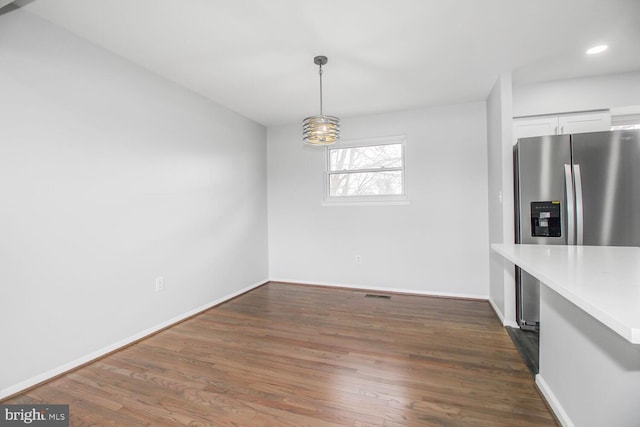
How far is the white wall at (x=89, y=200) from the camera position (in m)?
1.88

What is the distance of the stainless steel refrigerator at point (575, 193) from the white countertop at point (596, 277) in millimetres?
1054

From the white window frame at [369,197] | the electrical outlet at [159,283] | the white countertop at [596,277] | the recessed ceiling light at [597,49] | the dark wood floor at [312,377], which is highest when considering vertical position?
the recessed ceiling light at [597,49]

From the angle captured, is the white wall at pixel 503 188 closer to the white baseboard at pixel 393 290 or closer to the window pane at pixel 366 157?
the white baseboard at pixel 393 290

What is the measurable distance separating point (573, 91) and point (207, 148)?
4053mm

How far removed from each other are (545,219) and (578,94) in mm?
1496

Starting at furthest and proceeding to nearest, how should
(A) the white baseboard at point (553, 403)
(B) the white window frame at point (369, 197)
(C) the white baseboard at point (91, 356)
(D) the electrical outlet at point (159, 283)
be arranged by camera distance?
(B) the white window frame at point (369, 197)
(D) the electrical outlet at point (159, 283)
(C) the white baseboard at point (91, 356)
(A) the white baseboard at point (553, 403)

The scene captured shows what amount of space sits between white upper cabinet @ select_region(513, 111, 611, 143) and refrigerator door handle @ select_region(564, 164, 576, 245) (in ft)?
2.39

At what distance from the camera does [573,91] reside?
3.05 meters

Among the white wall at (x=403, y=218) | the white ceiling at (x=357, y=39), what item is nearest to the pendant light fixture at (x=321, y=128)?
the white ceiling at (x=357, y=39)

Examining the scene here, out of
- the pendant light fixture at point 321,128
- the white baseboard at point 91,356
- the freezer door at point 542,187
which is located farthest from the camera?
the freezer door at point 542,187

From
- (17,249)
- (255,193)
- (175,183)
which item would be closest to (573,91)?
(255,193)

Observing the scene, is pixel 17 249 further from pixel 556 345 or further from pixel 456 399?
pixel 556 345

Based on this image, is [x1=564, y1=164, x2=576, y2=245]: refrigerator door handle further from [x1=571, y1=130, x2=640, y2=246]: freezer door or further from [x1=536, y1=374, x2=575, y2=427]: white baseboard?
[x1=536, y1=374, x2=575, y2=427]: white baseboard

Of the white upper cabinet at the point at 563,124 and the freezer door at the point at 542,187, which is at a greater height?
the white upper cabinet at the point at 563,124
